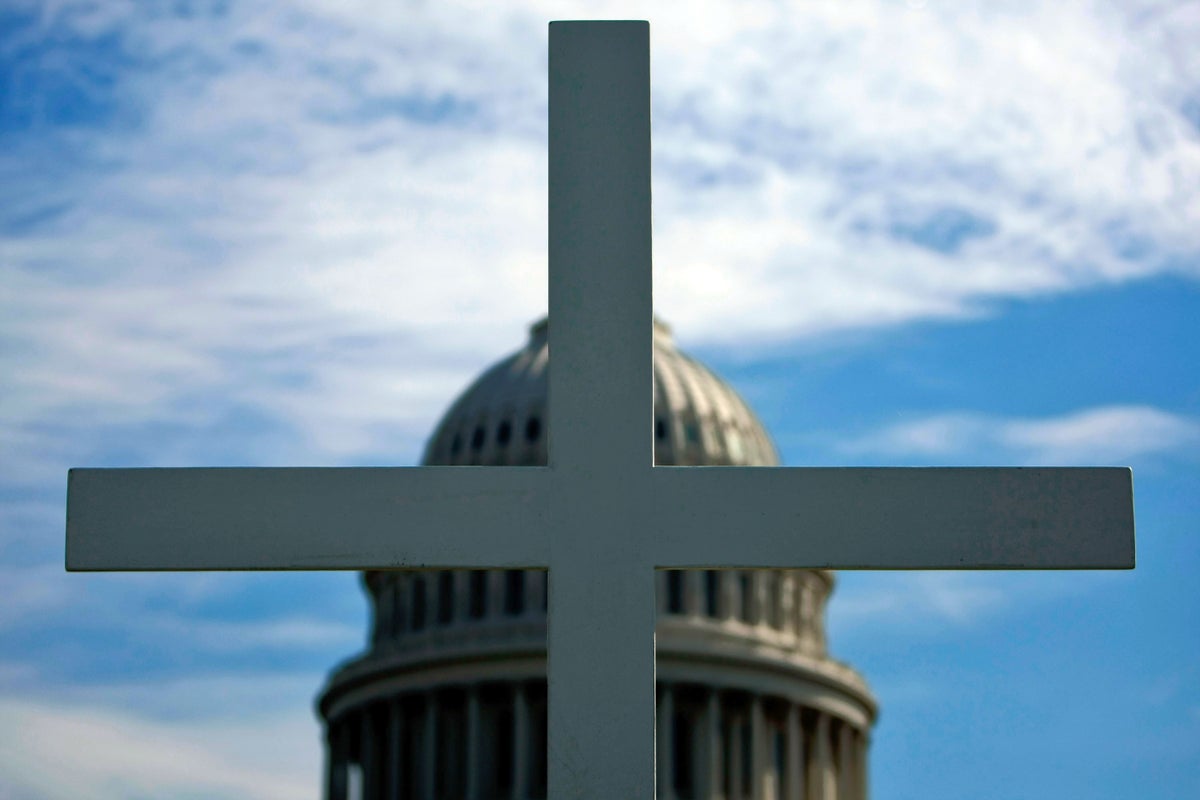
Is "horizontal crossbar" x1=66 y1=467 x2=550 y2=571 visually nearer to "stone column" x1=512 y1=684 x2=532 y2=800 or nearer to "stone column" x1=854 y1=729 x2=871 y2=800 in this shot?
"stone column" x1=512 y1=684 x2=532 y2=800

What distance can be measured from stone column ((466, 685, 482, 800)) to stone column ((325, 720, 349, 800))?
8320 millimetres

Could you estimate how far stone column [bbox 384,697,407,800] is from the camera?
89750mm

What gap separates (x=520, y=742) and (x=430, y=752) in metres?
4.37

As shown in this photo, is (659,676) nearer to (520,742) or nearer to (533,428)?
(520,742)

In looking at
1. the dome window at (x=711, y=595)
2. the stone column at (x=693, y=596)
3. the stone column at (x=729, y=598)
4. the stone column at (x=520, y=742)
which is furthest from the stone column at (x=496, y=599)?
the stone column at (x=729, y=598)

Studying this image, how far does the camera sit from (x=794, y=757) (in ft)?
294

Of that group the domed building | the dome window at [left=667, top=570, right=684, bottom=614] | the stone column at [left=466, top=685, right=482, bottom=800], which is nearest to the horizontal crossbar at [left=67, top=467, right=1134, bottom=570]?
the domed building

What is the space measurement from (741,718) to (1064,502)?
8164 cm

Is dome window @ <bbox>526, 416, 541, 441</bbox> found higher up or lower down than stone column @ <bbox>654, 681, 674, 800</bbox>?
higher up

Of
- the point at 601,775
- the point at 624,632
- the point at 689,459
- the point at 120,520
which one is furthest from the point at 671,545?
the point at 689,459

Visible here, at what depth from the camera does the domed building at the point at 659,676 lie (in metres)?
87.2

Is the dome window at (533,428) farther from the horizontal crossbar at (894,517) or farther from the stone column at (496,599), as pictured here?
the horizontal crossbar at (894,517)

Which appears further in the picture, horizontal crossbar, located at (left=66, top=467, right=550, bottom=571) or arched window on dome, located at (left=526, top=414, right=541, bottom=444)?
arched window on dome, located at (left=526, top=414, right=541, bottom=444)

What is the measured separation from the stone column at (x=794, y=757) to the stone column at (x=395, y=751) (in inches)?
621
